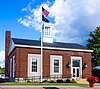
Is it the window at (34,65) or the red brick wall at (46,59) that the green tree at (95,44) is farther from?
the window at (34,65)

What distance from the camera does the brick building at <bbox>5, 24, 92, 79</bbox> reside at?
37.9 m

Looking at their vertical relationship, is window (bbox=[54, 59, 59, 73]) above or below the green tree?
below

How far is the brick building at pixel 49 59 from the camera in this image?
37938mm

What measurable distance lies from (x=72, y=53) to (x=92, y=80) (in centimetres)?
1700

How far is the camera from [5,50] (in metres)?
49.7

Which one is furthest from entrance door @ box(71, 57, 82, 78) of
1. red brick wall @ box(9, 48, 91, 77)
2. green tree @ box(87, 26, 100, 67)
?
green tree @ box(87, 26, 100, 67)

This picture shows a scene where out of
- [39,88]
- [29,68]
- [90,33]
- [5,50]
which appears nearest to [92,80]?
[39,88]

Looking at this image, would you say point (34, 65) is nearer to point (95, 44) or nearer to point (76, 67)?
point (76, 67)

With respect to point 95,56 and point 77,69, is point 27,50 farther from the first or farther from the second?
point 95,56

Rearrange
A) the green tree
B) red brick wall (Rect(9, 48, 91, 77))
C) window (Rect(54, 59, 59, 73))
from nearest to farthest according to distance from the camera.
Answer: red brick wall (Rect(9, 48, 91, 77)), window (Rect(54, 59, 59, 73)), the green tree

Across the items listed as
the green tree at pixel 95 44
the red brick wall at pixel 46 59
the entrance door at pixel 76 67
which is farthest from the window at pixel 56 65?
the green tree at pixel 95 44

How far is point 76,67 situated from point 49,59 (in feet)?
17.2

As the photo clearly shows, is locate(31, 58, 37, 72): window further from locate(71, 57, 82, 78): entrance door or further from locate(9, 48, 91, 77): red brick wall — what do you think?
locate(71, 57, 82, 78): entrance door

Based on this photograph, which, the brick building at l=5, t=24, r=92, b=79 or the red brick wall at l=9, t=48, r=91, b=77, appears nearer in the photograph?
the red brick wall at l=9, t=48, r=91, b=77
